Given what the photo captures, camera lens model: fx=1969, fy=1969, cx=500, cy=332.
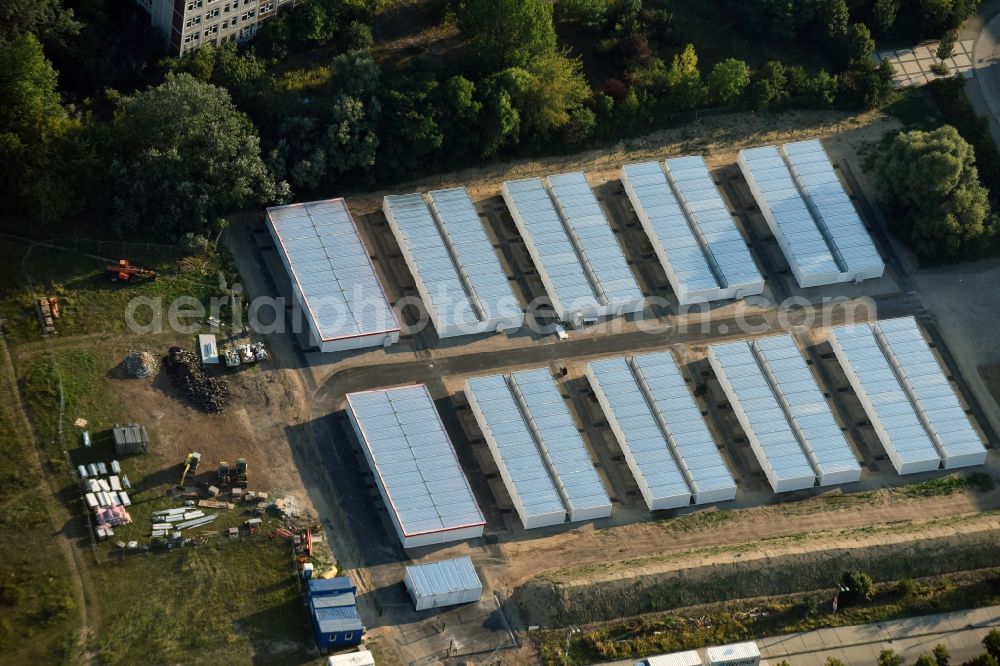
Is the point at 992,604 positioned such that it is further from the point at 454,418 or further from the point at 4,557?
the point at 4,557

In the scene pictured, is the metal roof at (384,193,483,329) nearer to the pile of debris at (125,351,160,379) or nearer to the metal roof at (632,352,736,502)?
the metal roof at (632,352,736,502)

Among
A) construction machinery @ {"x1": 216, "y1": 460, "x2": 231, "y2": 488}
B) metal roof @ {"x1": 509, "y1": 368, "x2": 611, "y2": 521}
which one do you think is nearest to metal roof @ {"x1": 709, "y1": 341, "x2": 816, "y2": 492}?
metal roof @ {"x1": 509, "y1": 368, "x2": 611, "y2": 521}

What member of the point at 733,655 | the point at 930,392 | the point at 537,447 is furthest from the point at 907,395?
the point at 537,447

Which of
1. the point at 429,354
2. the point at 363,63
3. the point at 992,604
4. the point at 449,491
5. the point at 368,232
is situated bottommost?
the point at 992,604

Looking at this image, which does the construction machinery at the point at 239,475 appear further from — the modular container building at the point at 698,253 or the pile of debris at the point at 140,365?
the modular container building at the point at 698,253

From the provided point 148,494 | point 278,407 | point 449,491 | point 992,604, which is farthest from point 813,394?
point 148,494
